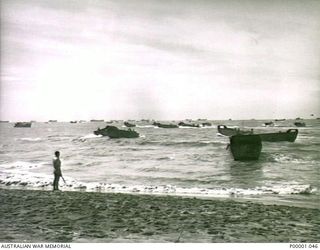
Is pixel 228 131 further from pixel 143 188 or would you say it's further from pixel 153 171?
pixel 143 188

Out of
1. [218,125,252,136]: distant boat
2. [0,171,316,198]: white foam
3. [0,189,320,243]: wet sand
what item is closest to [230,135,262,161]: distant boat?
[218,125,252,136]: distant boat

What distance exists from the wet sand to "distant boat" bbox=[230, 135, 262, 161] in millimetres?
786

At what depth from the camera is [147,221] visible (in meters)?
2.68

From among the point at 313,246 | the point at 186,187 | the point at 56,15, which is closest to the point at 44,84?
the point at 56,15

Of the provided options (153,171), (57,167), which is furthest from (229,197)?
(57,167)

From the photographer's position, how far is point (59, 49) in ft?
9.80

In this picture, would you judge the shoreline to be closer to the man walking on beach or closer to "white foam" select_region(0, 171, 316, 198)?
"white foam" select_region(0, 171, 316, 198)

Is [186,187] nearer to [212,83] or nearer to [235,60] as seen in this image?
[212,83]

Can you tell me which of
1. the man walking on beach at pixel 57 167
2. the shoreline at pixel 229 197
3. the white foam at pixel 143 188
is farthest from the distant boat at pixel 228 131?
the man walking on beach at pixel 57 167

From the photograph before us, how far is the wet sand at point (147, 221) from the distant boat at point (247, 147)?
79 centimetres

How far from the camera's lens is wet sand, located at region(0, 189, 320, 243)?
8.43ft

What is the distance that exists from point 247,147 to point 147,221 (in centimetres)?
145

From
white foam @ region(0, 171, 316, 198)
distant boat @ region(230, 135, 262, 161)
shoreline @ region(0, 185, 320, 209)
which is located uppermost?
distant boat @ region(230, 135, 262, 161)

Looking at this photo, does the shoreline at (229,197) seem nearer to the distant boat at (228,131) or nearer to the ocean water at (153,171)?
the ocean water at (153,171)
